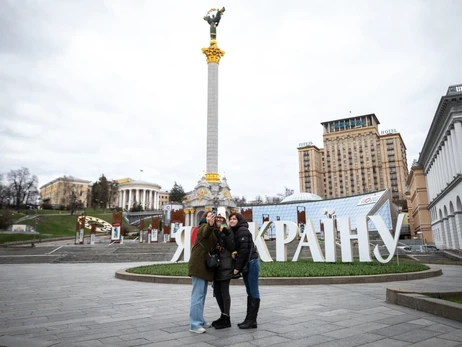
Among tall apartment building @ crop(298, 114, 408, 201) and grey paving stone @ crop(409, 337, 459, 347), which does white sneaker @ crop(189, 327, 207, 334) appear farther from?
tall apartment building @ crop(298, 114, 408, 201)

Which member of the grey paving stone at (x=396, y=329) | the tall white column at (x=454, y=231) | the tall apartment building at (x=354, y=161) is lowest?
the grey paving stone at (x=396, y=329)

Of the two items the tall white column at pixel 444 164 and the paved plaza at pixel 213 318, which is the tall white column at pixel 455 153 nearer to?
the tall white column at pixel 444 164

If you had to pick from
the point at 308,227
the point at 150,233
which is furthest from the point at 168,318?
the point at 150,233

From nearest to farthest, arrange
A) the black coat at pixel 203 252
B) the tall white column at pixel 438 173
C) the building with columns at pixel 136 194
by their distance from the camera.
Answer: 1. the black coat at pixel 203 252
2. the tall white column at pixel 438 173
3. the building with columns at pixel 136 194

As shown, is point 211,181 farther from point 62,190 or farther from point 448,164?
point 62,190

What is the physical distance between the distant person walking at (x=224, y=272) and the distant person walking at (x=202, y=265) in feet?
0.43

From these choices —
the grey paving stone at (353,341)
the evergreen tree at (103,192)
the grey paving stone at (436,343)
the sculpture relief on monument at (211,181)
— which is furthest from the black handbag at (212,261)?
the evergreen tree at (103,192)

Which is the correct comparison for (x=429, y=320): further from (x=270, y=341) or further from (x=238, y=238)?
(x=238, y=238)

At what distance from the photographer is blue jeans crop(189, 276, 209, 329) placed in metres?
5.80

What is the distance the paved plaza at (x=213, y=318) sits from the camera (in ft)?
17.1

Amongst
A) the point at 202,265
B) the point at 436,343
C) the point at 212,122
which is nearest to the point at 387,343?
the point at 436,343

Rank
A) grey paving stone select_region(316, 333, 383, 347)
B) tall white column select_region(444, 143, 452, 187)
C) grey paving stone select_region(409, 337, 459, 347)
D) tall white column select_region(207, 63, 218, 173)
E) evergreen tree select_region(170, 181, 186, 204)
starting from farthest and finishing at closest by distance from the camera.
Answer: evergreen tree select_region(170, 181, 186, 204)
tall white column select_region(207, 63, 218, 173)
tall white column select_region(444, 143, 452, 187)
grey paving stone select_region(316, 333, 383, 347)
grey paving stone select_region(409, 337, 459, 347)

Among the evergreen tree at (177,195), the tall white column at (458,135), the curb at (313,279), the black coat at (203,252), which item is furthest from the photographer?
the evergreen tree at (177,195)

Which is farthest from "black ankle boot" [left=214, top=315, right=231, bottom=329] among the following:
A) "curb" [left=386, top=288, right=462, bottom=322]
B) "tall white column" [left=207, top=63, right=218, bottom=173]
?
"tall white column" [left=207, top=63, right=218, bottom=173]
